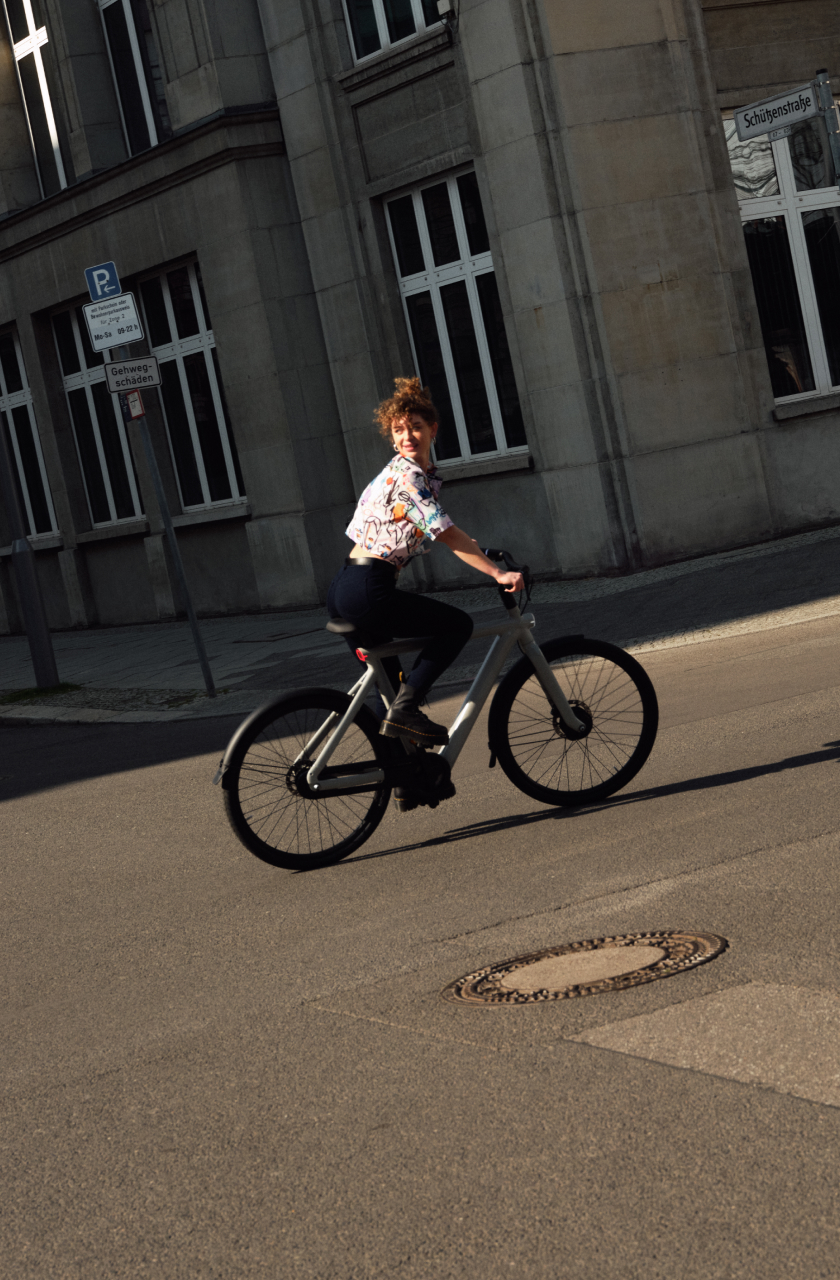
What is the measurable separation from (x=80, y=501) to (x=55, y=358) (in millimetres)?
2095

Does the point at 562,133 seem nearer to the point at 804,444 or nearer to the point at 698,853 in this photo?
the point at 804,444

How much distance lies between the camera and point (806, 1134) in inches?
137

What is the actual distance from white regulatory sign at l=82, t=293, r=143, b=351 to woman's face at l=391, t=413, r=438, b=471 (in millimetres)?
6655

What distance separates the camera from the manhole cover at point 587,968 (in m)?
4.66

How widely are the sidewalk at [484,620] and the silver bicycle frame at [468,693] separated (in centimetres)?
418

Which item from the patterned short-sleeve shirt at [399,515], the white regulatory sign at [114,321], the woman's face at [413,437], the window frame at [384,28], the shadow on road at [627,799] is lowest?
the shadow on road at [627,799]

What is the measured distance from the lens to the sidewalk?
1261cm

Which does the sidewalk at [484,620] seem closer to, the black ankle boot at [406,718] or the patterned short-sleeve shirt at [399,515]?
the black ankle boot at [406,718]

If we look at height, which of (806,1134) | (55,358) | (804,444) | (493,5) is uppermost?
(493,5)

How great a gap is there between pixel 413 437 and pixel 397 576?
0.62m

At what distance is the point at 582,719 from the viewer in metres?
7.20

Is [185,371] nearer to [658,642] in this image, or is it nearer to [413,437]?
[658,642]

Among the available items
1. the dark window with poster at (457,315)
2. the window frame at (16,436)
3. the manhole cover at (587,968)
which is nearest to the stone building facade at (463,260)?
the dark window with poster at (457,315)

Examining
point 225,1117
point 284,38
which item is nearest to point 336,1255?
point 225,1117
